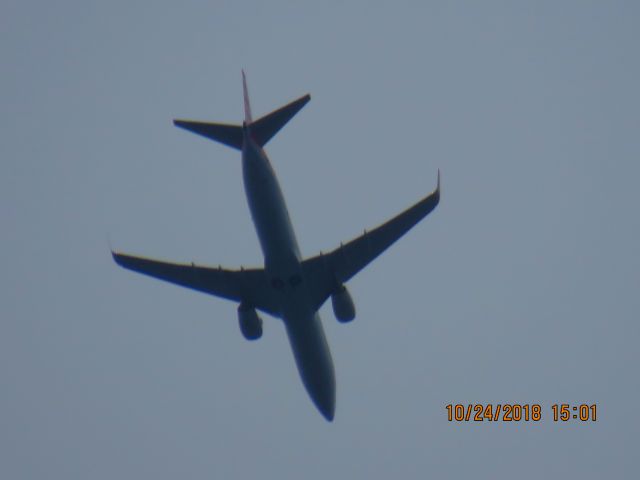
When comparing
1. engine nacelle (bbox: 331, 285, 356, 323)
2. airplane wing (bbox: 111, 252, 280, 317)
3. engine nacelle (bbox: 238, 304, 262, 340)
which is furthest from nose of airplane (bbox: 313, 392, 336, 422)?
airplane wing (bbox: 111, 252, 280, 317)

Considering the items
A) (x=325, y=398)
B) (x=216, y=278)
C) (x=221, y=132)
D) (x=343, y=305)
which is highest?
(x=221, y=132)

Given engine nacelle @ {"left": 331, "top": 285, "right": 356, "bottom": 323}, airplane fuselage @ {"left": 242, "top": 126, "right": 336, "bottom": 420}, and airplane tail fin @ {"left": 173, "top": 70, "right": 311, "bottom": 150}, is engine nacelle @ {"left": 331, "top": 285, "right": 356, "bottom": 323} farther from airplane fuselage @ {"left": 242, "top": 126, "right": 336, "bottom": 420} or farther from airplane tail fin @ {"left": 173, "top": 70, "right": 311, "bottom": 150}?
airplane tail fin @ {"left": 173, "top": 70, "right": 311, "bottom": 150}

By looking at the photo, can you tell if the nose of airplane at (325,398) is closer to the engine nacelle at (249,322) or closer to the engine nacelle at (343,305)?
the engine nacelle at (343,305)

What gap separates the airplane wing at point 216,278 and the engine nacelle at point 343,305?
7.31 feet

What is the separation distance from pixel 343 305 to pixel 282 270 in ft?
9.42

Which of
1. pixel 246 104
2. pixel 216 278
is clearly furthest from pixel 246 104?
pixel 216 278

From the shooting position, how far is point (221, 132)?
36594mm

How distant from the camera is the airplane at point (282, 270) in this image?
116ft

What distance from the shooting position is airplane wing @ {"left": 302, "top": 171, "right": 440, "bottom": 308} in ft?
122

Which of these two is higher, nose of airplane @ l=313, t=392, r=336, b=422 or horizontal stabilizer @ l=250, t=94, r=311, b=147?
horizontal stabilizer @ l=250, t=94, r=311, b=147

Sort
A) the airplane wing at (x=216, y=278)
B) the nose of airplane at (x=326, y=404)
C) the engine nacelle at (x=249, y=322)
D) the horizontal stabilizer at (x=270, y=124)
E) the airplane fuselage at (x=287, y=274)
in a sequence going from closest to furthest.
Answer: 1. the airplane fuselage at (x=287, y=274)
2. the horizontal stabilizer at (x=270, y=124)
3. the airplane wing at (x=216, y=278)
4. the engine nacelle at (x=249, y=322)
5. the nose of airplane at (x=326, y=404)

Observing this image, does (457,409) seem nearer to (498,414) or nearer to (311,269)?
(498,414)

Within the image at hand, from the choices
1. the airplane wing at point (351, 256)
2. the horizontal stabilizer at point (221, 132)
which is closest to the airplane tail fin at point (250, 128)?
the horizontal stabilizer at point (221, 132)

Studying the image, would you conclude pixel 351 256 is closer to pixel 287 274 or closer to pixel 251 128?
pixel 287 274
